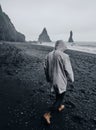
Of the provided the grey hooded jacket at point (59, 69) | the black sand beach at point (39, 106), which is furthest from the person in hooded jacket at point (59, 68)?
the black sand beach at point (39, 106)

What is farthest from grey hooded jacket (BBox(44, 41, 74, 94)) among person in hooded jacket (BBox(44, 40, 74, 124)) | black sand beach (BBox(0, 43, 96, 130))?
black sand beach (BBox(0, 43, 96, 130))

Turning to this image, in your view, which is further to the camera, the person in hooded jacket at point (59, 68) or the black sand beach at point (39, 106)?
the black sand beach at point (39, 106)

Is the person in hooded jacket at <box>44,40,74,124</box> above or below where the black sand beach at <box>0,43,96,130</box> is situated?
above

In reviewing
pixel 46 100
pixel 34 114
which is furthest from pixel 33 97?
pixel 34 114

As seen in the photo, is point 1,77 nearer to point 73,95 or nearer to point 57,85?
point 73,95

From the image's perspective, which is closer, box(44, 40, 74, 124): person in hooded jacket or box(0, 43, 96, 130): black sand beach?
box(44, 40, 74, 124): person in hooded jacket

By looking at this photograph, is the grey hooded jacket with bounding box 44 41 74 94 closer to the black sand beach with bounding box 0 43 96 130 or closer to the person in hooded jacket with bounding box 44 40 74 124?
the person in hooded jacket with bounding box 44 40 74 124

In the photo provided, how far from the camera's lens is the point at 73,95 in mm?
7516

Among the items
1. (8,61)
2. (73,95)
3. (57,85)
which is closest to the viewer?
(57,85)

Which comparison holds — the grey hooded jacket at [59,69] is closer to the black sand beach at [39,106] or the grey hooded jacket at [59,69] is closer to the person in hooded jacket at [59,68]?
the person in hooded jacket at [59,68]

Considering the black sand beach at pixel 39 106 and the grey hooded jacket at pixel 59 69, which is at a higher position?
the grey hooded jacket at pixel 59 69

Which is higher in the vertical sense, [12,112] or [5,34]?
[5,34]

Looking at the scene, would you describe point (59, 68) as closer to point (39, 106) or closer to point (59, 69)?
point (59, 69)

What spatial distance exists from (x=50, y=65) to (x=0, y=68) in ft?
26.8
